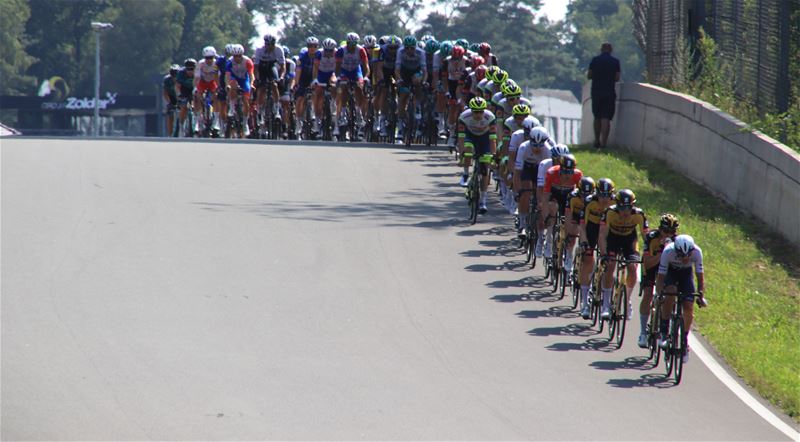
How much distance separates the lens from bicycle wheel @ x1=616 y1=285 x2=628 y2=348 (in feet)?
44.8

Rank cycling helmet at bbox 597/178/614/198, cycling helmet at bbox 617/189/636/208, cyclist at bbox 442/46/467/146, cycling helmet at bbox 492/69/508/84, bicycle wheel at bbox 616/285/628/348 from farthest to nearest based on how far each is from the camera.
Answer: cyclist at bbox 442/46/467/146, cycling helmet at bbox 492/69/508/84, cycling helmet at bbox 597/178/614/198, cycling helmet at bbox 617/189/636/208, bicycle wheel at bbox 616/285/628/348

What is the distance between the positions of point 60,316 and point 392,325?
10.1ft

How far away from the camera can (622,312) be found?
1378 centimetres

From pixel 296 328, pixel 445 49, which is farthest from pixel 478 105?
pixel 296 328

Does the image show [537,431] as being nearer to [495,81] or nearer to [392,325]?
[392,325]

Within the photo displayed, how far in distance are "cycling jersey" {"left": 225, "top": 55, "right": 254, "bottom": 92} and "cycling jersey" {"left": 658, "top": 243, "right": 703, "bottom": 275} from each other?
49.6ft

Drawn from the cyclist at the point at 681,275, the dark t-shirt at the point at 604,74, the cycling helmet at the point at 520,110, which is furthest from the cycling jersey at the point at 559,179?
the dark t-shirt at the point at 604,74

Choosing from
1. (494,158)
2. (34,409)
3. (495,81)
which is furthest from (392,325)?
(495,81)

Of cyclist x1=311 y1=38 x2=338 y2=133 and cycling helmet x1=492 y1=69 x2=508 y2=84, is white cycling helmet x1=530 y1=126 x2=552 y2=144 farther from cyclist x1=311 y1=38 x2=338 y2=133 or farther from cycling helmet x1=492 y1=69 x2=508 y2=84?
cyclist x1=311 y1=38 x2=338 y2=133

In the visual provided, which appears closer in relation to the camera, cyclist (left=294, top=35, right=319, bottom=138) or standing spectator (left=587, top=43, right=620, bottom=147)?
standing spectator (left=587, top=43, right=620, bottom=147)

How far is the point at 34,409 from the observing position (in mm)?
10102

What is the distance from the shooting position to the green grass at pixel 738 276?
13078 mm

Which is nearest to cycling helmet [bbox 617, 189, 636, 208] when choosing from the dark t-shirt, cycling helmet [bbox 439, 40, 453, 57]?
the dark t-shirt

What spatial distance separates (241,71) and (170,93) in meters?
2.10
